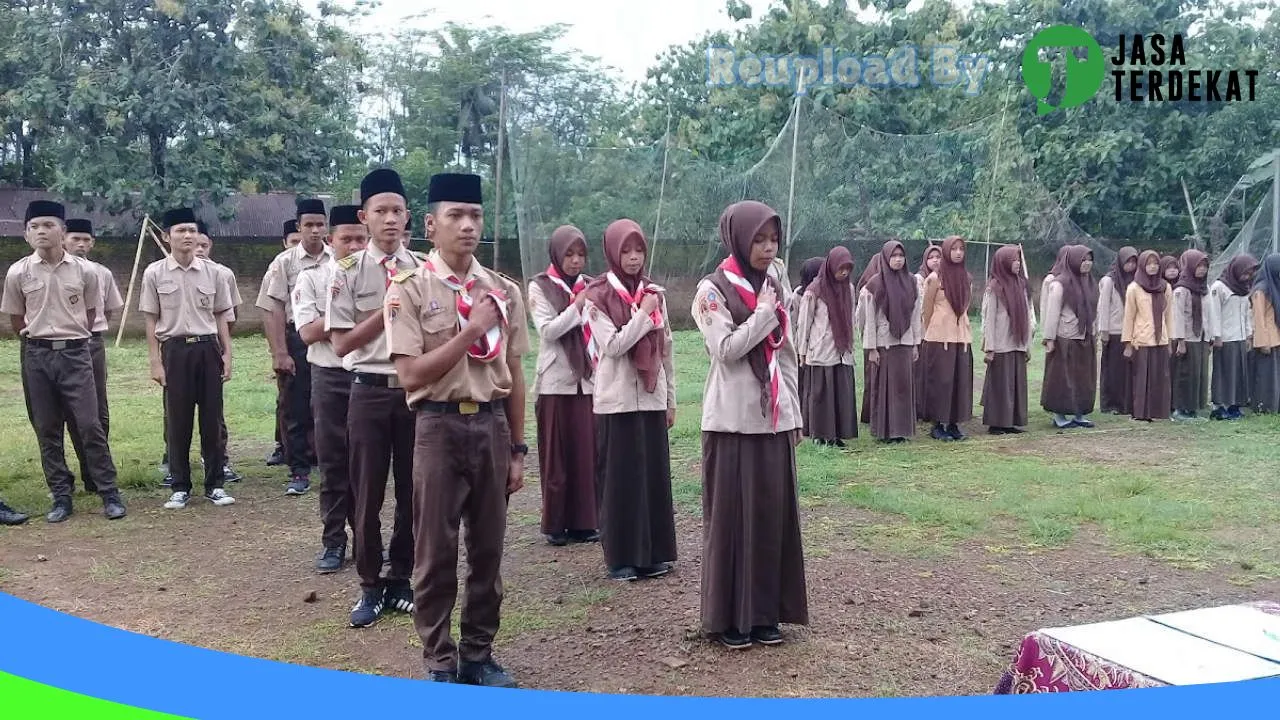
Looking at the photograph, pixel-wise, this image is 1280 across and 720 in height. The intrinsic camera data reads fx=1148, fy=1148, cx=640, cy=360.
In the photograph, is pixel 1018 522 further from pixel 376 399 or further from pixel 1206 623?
pixel 376 399

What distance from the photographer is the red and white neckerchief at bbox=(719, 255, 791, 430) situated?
14.0 ft

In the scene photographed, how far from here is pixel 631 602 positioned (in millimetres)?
5012

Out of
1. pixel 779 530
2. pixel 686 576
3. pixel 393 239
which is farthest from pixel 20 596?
pixel 779 530

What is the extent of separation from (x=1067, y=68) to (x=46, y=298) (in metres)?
15.7

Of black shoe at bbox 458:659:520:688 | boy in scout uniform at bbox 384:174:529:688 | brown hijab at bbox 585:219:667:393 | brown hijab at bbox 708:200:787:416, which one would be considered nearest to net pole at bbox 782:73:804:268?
brown hijab at bbox 585:219:667:393

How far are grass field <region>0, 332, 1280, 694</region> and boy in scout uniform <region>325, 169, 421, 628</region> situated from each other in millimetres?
252

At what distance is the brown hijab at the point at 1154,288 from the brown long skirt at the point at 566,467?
6358 millimetres

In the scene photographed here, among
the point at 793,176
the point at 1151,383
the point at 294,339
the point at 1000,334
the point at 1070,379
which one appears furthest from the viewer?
the point at 793,176

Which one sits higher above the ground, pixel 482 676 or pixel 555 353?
pixel 555 353

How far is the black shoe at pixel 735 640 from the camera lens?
4.34 metres

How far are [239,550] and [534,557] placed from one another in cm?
158

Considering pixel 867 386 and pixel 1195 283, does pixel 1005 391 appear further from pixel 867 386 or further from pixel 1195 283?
pixel 1195 283

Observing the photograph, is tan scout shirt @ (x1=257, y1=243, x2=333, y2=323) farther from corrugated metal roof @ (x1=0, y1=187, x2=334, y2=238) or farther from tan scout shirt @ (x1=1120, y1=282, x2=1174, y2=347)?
corrugated metal roof @ (x1=0, y1=187, x2=334, y2=238)

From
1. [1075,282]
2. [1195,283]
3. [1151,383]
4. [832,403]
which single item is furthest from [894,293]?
[1195,283]
